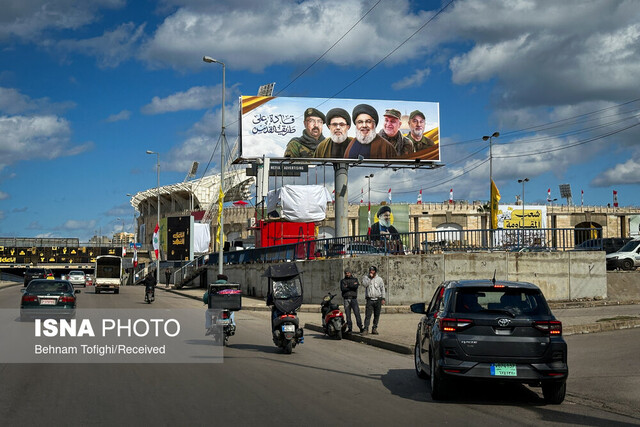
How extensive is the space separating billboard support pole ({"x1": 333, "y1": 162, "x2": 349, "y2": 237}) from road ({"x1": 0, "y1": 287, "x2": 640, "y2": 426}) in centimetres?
2941

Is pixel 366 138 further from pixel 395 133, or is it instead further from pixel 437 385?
pixel 437 385

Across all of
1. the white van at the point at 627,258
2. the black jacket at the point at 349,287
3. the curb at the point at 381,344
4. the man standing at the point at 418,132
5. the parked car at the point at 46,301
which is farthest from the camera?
the man standing at the point at 418,132

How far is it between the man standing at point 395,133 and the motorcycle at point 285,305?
2994 centimetres

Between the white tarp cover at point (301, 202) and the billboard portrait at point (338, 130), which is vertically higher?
the billboard portrait at point (338, 130)

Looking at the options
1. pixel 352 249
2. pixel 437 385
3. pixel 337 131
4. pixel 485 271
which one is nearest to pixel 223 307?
pixel 437 385

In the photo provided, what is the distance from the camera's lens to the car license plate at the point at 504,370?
27.3 ft

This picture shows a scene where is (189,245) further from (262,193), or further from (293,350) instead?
(293,350)

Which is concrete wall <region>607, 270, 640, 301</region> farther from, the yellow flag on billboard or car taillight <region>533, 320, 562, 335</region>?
car taillight <region>533, 320, 562, 335</region>

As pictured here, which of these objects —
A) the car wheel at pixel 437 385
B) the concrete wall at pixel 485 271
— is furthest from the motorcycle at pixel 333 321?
the concrete wall at pixel 485 271

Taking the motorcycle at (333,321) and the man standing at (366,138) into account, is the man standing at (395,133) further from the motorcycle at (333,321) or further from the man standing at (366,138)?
the motorcycle at (333,321)

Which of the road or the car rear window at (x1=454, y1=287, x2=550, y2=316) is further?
the car rear window at (x1=454, y1=287, x2=550, y2=316)

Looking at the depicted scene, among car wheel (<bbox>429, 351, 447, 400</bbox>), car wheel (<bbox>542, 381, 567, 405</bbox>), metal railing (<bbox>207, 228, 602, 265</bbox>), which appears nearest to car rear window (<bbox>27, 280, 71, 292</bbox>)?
metal railing (<bbox>207, 228, 602, 265</bbox>)

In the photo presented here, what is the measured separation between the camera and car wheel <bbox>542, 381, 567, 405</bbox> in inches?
336

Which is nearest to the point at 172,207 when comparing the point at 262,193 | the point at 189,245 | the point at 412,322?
the point at 189,245
